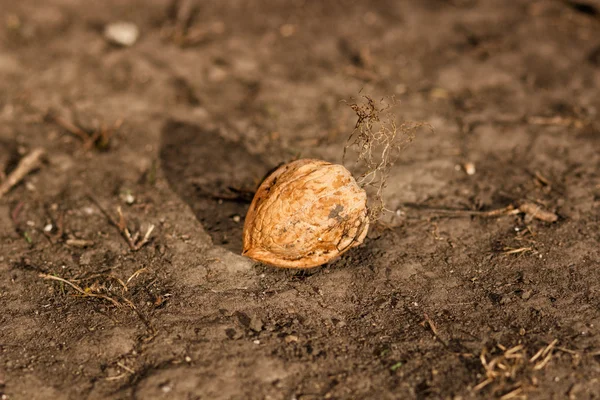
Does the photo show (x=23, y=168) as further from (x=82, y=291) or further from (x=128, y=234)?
(x=82, y=291)

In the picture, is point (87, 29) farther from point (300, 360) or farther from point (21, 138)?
point (300, 360)

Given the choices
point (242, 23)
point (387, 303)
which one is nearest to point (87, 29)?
point (242, 23)

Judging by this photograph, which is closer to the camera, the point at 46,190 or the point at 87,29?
the point at 46,190

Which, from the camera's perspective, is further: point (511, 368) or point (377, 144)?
point (377, 144)

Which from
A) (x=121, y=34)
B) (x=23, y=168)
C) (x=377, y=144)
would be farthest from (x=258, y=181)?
(x=121, y=34)

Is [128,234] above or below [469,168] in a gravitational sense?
below
